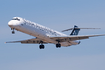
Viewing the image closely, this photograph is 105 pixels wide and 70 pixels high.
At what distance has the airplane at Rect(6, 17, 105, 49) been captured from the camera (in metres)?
53.2

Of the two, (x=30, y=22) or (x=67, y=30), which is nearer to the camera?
(x=30, y=22)

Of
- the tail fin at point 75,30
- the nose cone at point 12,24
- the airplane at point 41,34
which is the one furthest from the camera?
the tail fin at point 75,30

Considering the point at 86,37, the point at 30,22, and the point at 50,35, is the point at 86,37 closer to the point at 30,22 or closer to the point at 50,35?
the point at 50,35

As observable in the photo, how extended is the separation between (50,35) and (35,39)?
3242 mm

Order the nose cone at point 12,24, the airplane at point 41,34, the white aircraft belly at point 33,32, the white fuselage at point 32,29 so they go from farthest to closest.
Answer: the white aircraft belly at point 33,32 → the airplane at point 41,34 → the white fuselage at point 32,29 → the nose cone at point 12,24

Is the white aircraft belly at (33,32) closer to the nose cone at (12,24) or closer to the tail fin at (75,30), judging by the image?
the nose cone at (12,24)

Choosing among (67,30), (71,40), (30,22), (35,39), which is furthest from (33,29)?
(67,30)

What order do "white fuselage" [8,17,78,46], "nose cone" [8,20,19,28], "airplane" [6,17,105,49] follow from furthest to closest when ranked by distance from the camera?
"airplane" [6,17,105,49], "white fuselage" [8,17,78,46], "nose cone" [8,20,19,28]

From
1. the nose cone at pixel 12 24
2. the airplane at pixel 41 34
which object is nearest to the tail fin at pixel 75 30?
the airplane at pixel 41 34

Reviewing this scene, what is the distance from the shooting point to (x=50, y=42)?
61.5 m

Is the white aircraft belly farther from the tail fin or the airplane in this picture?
the tail fin

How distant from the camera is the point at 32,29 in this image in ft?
181

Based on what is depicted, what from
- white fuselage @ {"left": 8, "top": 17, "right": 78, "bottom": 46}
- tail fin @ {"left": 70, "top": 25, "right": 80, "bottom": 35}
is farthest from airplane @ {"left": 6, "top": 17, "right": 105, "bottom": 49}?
tail fin @ {"left": 70, "top": 25, "right": 80, "bottom": 35}

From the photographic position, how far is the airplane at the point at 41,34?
53.2m
